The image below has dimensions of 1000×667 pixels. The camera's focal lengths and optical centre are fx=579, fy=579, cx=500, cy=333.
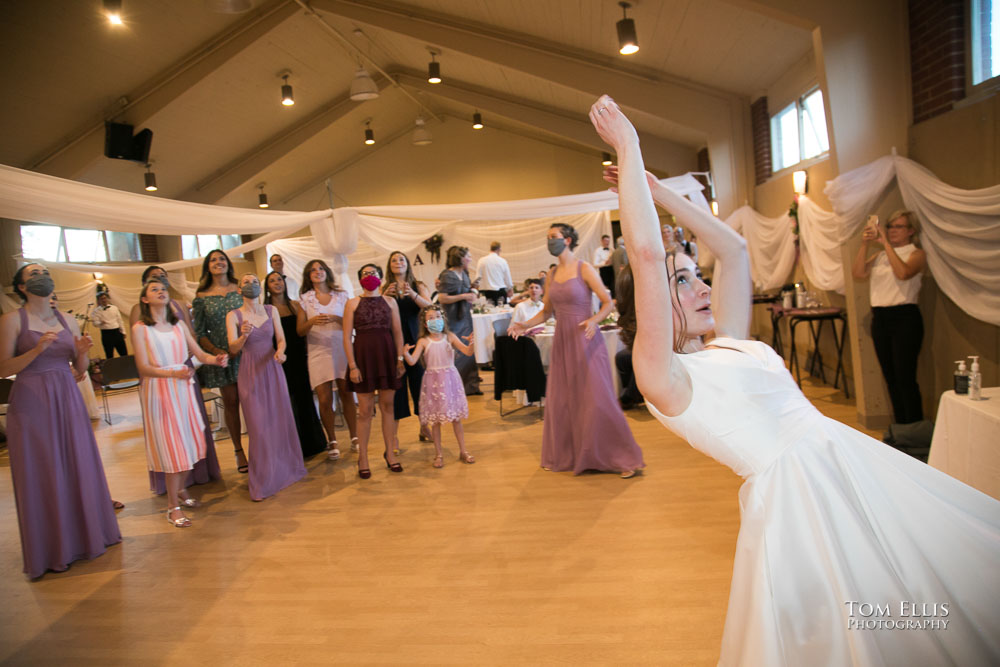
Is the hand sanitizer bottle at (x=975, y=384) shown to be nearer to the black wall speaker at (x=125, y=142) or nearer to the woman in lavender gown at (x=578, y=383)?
the woman in lavender gown at (x=578, y=383)

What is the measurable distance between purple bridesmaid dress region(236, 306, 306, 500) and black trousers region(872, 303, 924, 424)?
458 centimetres

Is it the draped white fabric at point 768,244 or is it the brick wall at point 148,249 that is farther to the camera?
the brick wall at point 148,249

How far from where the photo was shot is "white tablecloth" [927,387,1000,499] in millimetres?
2281

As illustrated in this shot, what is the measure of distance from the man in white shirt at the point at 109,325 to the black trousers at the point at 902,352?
1151cm

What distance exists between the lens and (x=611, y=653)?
215 centimetres

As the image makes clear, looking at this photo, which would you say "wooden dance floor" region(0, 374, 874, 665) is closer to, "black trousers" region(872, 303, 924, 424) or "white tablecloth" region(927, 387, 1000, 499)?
"white tablecloth" region(927, 387, 1000, 499)

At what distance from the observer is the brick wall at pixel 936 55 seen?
3904 mm

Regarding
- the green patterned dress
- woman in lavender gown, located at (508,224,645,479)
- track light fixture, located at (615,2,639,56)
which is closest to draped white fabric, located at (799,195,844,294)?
track light fixture, located at (615,2,639,56)

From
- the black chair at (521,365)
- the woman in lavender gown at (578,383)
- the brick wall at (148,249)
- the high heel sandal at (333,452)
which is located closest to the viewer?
the woman in lavender gown at (578,383)

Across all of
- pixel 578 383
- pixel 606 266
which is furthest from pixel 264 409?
pixel 606 266

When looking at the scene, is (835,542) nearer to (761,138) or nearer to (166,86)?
(761,138)

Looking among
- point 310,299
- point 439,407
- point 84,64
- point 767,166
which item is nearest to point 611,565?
Answer: point 439,407

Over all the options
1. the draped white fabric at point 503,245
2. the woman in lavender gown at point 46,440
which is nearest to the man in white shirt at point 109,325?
the draped white fabric at point 503,245

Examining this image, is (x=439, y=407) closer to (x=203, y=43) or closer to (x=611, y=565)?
(x=611, y=565)
